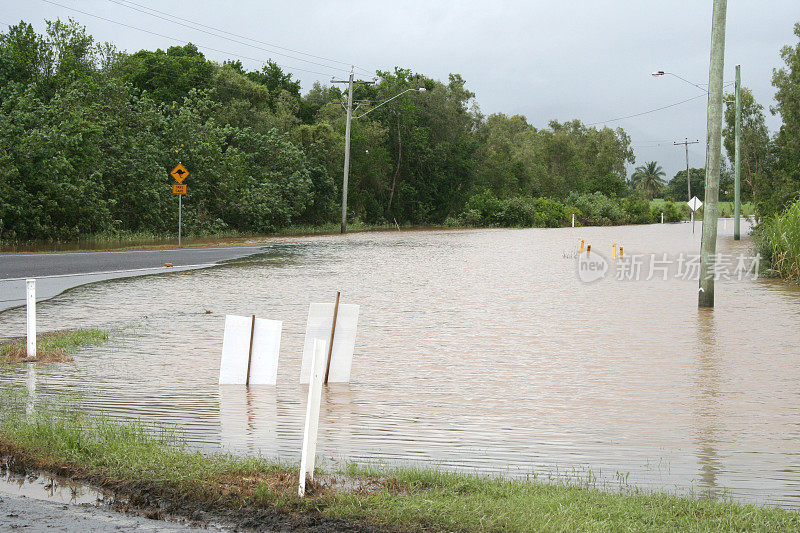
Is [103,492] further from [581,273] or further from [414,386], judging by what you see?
[581,273]

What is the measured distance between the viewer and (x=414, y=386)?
9.95 metres

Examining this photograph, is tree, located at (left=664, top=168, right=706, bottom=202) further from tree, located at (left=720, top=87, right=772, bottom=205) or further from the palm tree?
tree, located at (left=720, top=87, right=772, bottom=205)

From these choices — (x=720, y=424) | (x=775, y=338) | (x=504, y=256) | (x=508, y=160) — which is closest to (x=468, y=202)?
(x=508, y=160)

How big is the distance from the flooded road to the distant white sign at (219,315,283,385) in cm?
22

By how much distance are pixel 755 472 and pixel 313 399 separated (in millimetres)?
3325

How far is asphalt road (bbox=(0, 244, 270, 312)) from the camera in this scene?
19500 mm

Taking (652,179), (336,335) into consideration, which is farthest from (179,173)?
(652,179)

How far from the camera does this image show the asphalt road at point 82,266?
19.5 metres

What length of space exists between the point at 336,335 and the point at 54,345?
4561mm

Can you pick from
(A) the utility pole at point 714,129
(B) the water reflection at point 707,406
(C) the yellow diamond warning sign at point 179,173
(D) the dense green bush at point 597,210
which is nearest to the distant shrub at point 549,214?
(D) the dense green bush at point 597,210

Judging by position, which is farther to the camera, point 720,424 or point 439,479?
point 720,424

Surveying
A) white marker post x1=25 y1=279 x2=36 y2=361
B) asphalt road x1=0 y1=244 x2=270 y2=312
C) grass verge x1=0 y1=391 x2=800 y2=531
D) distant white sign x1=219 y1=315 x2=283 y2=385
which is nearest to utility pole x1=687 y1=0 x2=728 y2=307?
distant white sign x1=219 y1=315 x2=283 y2=385

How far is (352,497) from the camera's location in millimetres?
5441

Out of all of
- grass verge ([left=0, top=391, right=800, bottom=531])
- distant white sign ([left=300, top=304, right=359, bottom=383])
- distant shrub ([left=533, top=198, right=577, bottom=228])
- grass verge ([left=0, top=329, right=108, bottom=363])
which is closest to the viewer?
grass verge ([left=0, top=391, right=800, bottom=531])
